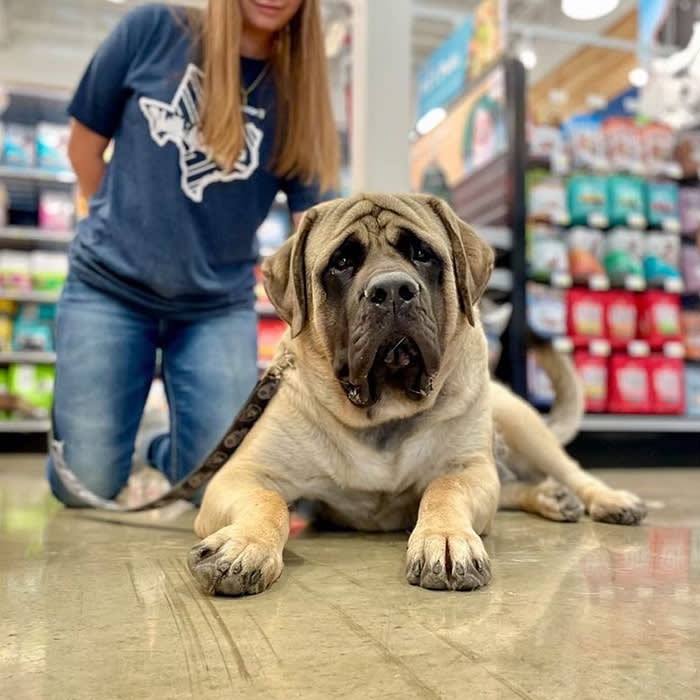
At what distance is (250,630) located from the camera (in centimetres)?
118

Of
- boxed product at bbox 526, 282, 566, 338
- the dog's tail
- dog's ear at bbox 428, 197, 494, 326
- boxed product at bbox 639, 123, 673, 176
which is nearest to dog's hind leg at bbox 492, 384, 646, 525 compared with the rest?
the dog's tail

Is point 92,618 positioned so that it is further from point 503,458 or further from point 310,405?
point 503,458

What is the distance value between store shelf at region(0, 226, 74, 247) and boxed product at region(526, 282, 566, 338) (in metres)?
3.96

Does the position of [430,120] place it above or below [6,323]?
above

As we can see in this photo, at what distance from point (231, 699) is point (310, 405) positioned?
1.07 metres

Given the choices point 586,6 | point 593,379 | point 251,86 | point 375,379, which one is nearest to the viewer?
point 375,379

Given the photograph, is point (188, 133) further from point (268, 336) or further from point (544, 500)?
point (268, 336)

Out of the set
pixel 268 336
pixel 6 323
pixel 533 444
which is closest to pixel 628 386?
pixel 268 336

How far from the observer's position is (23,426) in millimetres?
6512

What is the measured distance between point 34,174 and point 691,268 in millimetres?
5510

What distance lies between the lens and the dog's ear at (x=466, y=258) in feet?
6.23

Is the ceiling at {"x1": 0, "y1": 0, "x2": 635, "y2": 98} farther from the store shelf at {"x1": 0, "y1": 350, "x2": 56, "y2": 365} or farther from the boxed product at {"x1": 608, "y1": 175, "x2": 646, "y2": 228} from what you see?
the boxed product at {"x1": 608, "y1": 175, "x2": 646, "y2": 228}

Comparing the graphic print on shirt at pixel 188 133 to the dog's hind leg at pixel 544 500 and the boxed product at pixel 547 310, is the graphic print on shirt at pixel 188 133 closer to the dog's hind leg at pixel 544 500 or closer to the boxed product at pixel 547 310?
the dog's hind leg at pixel 544 500


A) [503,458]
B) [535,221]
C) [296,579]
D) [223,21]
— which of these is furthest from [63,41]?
[296,579]
